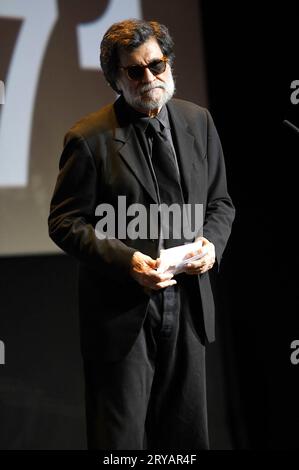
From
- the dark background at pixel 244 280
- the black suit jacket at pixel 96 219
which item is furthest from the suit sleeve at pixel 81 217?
the dark background at pixel 244 280

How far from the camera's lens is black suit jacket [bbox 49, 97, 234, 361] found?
2008mm

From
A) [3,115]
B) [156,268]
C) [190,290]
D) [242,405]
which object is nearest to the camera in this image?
[156,268]

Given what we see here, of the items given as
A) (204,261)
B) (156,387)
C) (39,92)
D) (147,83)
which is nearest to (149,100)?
(147,83)

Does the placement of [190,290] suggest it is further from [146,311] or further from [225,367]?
[225,367]

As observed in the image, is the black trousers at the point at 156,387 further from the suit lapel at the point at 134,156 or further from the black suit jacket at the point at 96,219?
the suit lapel at the point at 134,156

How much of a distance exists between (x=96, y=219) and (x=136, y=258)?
0.62 ft

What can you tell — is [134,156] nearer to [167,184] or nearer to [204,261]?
[167,184]

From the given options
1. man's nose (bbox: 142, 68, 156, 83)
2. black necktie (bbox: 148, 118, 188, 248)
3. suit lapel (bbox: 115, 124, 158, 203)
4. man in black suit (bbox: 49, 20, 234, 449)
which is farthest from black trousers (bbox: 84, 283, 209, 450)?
man's nose (bbox: 142, 68, 156, 83)

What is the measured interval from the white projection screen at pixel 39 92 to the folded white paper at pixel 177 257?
1.28 metres

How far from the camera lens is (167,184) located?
6.80 ft

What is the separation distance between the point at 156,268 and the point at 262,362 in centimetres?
164

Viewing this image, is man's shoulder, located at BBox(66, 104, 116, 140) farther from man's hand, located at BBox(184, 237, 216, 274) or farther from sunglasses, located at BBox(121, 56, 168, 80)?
man's hand, located at BBox(184, 237, 216, 274)
